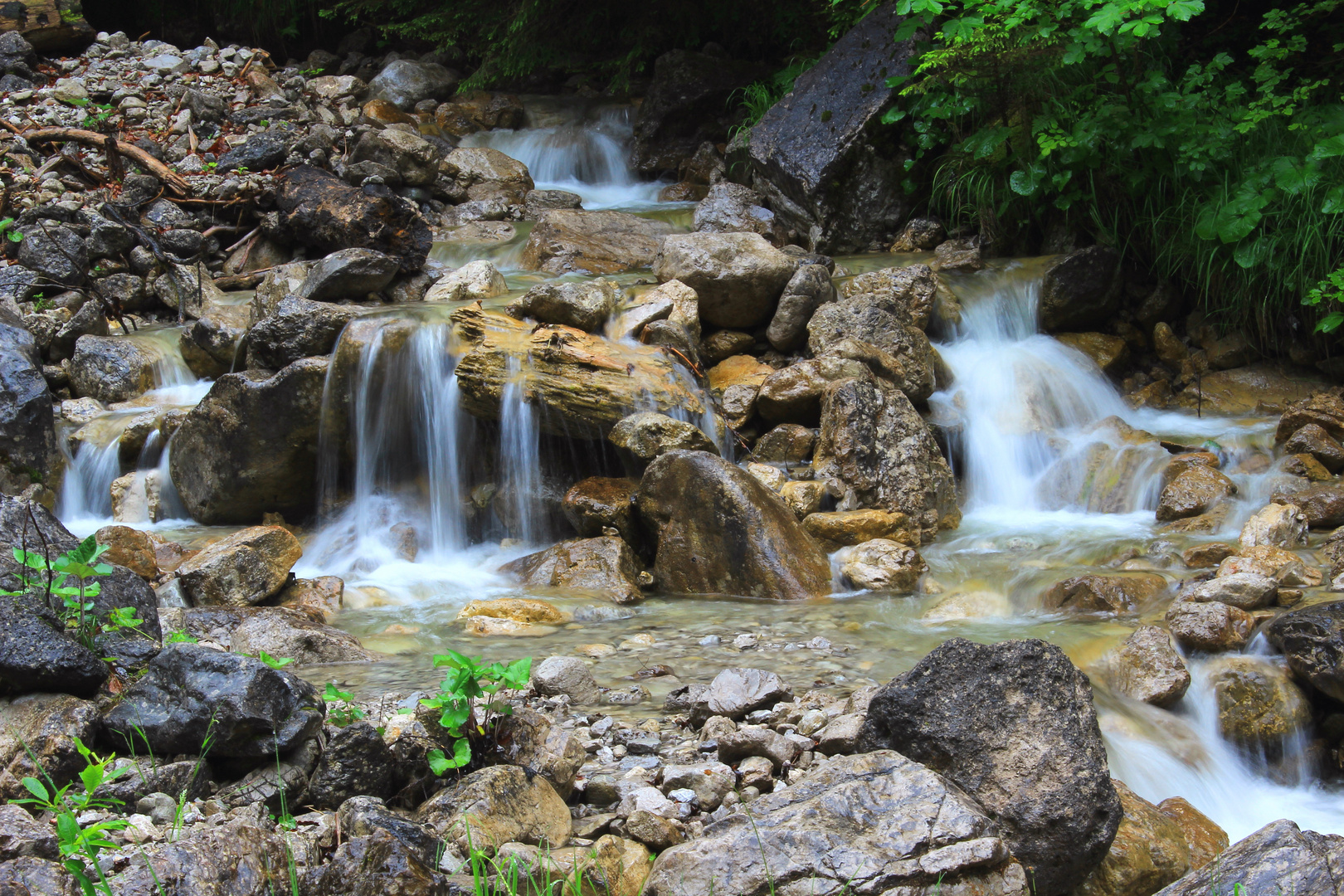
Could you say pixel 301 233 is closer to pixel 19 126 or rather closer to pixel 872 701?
pixel 19 126

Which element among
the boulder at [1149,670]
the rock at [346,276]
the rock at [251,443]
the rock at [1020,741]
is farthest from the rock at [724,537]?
the rock at [346,276]

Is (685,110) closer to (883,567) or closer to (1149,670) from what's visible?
(883,567)

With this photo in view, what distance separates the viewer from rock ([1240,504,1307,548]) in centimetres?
488

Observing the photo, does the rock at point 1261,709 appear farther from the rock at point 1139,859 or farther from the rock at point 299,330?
the rock at point 299,330

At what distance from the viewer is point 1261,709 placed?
135 inches

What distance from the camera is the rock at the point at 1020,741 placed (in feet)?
7.54

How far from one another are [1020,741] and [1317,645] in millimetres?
1747

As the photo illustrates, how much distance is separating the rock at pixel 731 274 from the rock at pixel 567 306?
0.72 metres

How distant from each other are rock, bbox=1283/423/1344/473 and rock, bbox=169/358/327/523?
245 inches

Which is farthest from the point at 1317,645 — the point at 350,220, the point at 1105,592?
the point at 350,220

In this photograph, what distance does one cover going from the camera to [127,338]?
25.8 ft

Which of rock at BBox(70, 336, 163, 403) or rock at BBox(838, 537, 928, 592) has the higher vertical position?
rock at BBox(70, 336, 163, 403)

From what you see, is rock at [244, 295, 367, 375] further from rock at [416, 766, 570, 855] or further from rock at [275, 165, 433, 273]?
rock at [416, 766, 570, 855]

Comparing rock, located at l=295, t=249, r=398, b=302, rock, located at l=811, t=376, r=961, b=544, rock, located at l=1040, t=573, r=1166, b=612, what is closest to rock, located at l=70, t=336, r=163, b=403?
rock, located at l=295, t=249, r=398, b=302
